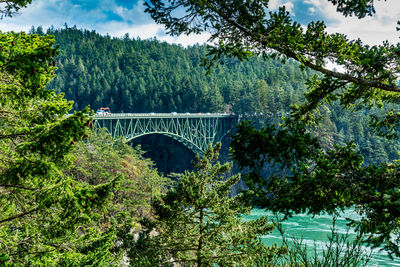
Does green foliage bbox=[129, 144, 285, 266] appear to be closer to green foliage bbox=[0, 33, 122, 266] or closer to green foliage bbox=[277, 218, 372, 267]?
green foliage bbox=[0, 33, 122, 266]

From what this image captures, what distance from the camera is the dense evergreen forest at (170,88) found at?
42.5 metres

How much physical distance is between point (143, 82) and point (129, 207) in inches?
1825

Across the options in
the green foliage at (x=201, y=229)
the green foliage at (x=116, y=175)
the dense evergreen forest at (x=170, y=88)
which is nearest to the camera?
the green foliage at (x=201, y=229)

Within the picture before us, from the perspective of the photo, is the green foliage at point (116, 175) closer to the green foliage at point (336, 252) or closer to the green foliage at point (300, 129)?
the green foliage at point (300, 129)

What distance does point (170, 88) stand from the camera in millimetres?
55500

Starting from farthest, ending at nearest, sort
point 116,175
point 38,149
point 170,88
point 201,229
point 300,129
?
point 170,88
point 116,175
point 201,229
point 300,129
point 38,149

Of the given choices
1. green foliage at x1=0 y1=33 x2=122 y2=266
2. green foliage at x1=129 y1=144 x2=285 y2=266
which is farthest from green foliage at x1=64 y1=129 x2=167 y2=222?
green foliage at x1=0 y1=33 x2=122 y2=266

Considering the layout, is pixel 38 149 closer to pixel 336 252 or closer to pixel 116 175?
pixel 336 252

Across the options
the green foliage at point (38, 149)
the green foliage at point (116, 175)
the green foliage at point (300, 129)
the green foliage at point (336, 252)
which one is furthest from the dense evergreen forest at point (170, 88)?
the green foliage at point (38, 149)

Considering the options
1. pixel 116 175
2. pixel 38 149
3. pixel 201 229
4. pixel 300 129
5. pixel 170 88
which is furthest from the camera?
pixel 170 88

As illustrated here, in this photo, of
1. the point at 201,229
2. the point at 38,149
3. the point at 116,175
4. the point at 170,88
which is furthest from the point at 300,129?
the point at 170,88

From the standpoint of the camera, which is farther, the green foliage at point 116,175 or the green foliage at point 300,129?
the green foliage at point 116,175

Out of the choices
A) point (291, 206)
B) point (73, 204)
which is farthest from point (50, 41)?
point (291, 206)

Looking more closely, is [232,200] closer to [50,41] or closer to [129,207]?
[50,41]
